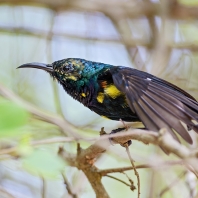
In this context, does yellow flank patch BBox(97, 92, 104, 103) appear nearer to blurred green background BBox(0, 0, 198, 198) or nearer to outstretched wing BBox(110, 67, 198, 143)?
outstretched wing BBox(110, 67, 198, 143)

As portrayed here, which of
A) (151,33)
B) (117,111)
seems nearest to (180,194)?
(117,111)

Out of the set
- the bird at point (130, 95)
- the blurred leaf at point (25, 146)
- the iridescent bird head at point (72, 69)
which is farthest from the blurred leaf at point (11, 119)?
the iridescent bird head at point (72, 69)

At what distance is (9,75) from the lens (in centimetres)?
404

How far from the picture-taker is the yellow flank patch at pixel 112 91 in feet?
8.87

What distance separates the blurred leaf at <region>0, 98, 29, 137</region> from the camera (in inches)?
49.6

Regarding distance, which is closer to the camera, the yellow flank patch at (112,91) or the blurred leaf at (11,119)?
the blurred leaf at (11,119)

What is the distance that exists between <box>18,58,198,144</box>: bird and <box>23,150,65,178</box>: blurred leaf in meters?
0.61

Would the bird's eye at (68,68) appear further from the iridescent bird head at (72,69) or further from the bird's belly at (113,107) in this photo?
the bird's belly at (113,107)

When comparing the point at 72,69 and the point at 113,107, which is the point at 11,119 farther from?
the point at 72,69

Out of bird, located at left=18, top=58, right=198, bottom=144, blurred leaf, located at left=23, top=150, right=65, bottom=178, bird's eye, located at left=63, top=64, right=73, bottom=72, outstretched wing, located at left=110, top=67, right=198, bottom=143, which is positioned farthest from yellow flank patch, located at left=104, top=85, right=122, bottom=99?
blurred leaf, located at left=23, top=150, right=65, bottom=178

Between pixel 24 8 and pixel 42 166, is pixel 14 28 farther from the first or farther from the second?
pixel 42 166

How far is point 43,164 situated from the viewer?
4.07ft

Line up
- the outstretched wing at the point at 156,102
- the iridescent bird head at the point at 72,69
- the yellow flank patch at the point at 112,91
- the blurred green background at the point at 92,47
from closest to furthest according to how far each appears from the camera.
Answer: the outstretched wing at the point at 156,102 < the yellow flank patch at the point at 112,91 < the iridescent bird head at the point at 72,69 < the blurred green background at the point at 92,47

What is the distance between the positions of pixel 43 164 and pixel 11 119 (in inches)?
6.3
